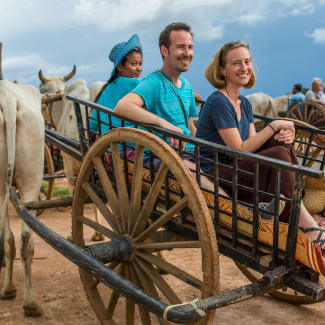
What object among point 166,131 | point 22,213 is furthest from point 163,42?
point 22,213

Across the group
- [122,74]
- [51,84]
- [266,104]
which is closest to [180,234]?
[122,74]

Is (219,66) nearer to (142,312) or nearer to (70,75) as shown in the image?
(142,312)

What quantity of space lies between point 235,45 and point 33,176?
1813 millimetres

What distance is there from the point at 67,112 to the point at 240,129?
3.22m

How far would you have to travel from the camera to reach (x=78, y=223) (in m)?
2.87

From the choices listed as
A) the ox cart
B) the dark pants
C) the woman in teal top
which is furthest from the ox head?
the dark pants

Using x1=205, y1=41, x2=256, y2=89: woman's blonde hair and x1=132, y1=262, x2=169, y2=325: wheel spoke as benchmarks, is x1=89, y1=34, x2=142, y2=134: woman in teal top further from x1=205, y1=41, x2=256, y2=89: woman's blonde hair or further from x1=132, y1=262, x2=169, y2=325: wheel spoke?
x1=132, y1=262, x2=169, y2=325: wheel spoke

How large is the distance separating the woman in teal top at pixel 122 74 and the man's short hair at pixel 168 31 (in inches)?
25.9

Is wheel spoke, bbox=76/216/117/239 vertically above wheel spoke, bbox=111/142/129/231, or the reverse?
wheel spoke, bbox=111/142/129/231

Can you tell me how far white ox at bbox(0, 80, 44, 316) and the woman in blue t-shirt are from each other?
1314mm

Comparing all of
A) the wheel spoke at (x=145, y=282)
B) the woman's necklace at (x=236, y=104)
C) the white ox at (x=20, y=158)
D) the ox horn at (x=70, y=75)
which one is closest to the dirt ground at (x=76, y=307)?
the white ox at (x=20, y=158)

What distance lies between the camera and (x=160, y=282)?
2.35 m

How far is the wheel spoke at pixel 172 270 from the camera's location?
2107 millimetres

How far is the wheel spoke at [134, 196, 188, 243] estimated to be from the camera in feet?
6.95
